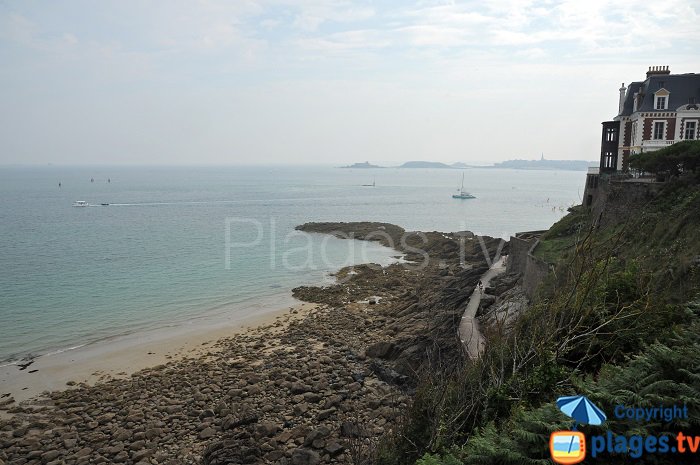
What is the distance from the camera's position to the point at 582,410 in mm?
5434

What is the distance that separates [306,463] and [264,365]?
7.42m

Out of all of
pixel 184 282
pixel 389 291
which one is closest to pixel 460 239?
pixel 389 291

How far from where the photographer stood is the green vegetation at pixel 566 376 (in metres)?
5.68

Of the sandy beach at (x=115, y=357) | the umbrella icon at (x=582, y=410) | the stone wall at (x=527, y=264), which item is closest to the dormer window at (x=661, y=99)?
the stone wall at (x=527, y=264)

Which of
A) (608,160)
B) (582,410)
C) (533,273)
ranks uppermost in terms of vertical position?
(608,160)

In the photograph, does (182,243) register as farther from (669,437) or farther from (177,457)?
(669,437)

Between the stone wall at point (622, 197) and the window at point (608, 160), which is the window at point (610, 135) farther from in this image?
the stone wall at point (622, 197)

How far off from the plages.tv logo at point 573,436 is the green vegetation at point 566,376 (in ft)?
0.51

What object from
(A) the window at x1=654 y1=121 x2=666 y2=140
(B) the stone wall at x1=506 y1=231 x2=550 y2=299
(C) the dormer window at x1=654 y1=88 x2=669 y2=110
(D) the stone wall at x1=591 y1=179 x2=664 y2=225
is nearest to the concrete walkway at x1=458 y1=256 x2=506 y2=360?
(B) the stone wall at x1=506 y1=231 x2=550 y2=299

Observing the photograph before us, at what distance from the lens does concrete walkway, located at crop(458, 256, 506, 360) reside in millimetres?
15801

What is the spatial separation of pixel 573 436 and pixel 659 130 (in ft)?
88.7

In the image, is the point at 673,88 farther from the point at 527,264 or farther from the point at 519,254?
the point at 527,264

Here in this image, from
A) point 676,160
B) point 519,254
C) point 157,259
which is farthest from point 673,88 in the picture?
point 157,259

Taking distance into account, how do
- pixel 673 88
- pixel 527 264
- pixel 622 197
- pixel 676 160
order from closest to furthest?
pixel 676 160 → pixel 527 264 → pixel 622 197 → pixel 673 88
